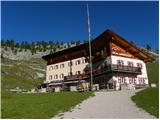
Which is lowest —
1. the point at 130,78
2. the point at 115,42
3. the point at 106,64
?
the point at 130,78

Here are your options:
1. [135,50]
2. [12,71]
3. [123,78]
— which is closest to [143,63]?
[135,50]

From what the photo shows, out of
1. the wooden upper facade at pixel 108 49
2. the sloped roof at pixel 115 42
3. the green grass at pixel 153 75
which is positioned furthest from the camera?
the green grass at pixel 153 75

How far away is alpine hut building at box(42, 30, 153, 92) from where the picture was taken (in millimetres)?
54625

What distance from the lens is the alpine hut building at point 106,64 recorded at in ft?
179

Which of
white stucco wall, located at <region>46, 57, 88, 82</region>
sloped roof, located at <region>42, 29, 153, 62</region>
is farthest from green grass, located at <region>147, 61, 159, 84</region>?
white stucco wall, located at <region>46, 57, 88, 82</region>

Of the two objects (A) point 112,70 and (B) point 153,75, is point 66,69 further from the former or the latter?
(B) point 153,75

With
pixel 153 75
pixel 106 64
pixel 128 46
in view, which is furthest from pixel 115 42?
pixel 153 75

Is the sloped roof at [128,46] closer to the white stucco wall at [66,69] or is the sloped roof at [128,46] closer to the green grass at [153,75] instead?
the white stucco wall at [66,69]

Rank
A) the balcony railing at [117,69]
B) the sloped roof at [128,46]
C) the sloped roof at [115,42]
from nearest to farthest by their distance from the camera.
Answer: the balcony railing at [117,69]
the sloped roof at [115,42]
the sloped roof at [128,46]

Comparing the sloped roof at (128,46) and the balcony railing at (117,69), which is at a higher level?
the sloped roof at (128,46)

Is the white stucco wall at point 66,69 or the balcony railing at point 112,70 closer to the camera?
the balcony railing at point 112,70

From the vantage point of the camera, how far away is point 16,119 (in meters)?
15.9

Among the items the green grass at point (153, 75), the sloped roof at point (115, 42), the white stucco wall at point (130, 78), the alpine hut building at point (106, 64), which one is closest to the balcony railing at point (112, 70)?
the alpine hut building at point (106, 64)

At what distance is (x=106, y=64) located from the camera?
185ft
